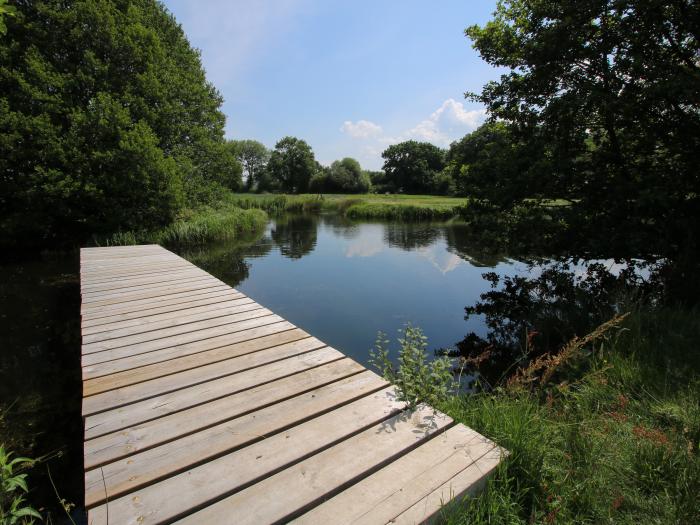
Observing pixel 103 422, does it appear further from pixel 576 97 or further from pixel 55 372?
pixel 576 97

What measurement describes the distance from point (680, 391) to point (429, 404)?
2048 millimetres

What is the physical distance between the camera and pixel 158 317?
3.83 meters

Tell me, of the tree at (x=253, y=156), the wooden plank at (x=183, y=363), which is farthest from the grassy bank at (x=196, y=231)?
the tree at (x=253, y=156)

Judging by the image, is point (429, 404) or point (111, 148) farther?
point (111, 148)

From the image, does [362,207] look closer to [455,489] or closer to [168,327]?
[168,327]

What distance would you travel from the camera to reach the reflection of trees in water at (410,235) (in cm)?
1476

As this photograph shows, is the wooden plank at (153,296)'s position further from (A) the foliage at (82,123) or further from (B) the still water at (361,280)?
(A) the foliage at (82,123)

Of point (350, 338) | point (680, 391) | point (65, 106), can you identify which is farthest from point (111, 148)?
point (680, 391)

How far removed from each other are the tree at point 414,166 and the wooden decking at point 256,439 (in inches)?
2091

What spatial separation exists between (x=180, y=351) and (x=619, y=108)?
21.0ft

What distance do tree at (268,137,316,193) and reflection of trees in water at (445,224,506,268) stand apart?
41.6m

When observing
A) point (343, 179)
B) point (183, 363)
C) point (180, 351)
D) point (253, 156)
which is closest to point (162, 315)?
point (180, 351)

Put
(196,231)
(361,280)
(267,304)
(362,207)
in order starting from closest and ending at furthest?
(267,304) < (361,280) < (196,231) < (362,207)

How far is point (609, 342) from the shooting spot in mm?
3693
